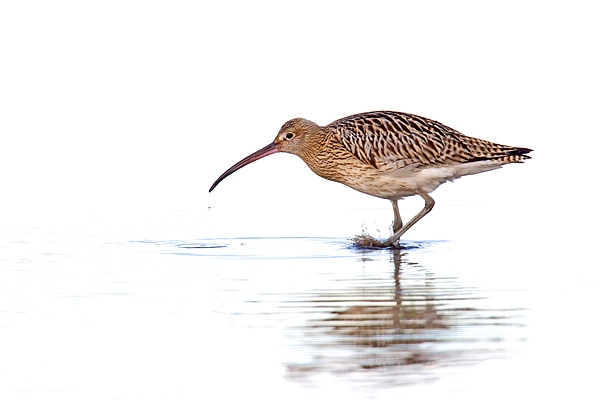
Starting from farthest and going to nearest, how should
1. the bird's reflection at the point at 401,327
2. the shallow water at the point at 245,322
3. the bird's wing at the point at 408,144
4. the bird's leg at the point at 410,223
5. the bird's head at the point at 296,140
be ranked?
1. the bird's head at the point at 296,140
2. the bird's wing at the point at 408,144
3. the bird's leg at the point at 410,223
4. the bird's reflection at the point at 401,327
5. the shallow water at the point at 245,322

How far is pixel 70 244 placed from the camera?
1700 cm

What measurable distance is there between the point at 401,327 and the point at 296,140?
327 inches

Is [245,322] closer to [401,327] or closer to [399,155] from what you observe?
[401,327]

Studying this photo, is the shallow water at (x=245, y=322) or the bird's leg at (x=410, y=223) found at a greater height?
the bird's leg at (x=410, y=223)

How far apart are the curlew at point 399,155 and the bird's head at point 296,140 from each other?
0.43ft

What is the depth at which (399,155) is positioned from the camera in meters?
17.3

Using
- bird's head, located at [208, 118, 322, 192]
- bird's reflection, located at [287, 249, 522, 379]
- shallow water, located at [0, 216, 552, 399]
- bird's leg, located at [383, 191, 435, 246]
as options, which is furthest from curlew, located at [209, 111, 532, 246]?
bird's reflection, located at [287, 249, 522, 379]

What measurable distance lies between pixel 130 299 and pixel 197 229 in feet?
23.5

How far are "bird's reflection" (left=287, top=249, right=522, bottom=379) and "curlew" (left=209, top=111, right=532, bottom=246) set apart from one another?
4490mm

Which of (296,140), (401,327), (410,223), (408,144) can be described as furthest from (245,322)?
(296,140)

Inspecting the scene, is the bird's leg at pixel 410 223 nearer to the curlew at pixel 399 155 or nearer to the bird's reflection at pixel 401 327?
the curlew at pixel 399 155

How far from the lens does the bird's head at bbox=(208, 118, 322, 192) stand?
18.3 meters

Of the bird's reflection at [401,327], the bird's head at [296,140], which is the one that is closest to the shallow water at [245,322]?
the bird's reflection at [401,327]

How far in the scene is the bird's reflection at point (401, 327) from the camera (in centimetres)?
927
